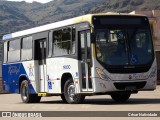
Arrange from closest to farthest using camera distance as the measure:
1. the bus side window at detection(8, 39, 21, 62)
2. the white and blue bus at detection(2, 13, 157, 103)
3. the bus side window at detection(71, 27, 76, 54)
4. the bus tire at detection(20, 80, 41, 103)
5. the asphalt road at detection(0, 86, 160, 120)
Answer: the asphalt road at detection(0, 86, 160, 120), the white and blue bus at detection(2, 13, 157, 103), the bus side window at detection(71, 27, 76, 54), the bus tire at detection(20, 80, 41, 103), the bus side window at detection(8, 39, 21, 62)

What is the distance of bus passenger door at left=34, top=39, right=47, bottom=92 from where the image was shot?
21500mm

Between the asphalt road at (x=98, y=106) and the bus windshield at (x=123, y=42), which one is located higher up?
the bus windshield at (x=123, y=42)

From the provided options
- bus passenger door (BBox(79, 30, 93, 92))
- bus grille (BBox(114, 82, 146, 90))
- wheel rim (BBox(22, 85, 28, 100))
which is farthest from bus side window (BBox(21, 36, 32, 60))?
bus grille (BBox(114, 82, 146, 90))

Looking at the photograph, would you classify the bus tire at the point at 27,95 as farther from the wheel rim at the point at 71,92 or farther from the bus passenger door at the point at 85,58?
the bus passenger door at the point at 85,58

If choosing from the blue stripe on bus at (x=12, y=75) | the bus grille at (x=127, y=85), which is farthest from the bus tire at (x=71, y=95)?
the blue stripe on bus at (x=12, y=75)

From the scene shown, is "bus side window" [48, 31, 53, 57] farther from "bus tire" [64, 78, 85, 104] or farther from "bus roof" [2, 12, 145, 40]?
"bus tire" [64, 78, 85, 104]

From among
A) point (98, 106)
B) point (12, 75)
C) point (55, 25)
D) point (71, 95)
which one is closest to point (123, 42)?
point (98, 106)

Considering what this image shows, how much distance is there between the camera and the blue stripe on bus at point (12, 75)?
928 inches

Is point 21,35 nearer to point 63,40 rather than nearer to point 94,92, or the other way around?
point 63,40

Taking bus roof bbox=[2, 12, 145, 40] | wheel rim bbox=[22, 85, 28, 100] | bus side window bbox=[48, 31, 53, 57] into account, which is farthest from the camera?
wheel rim bbox=[22, 85, 28, 100]

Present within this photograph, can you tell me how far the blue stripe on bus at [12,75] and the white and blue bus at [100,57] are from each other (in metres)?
2.89

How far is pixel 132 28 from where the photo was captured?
18.6 m

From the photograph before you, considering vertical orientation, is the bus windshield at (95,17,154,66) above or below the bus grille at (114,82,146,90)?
above

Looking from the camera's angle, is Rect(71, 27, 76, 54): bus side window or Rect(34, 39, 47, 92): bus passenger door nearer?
Rect(71, 27, 76, 54): bus side window
